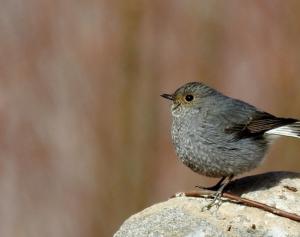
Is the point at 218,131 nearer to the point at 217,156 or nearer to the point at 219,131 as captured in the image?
the point at 219,131

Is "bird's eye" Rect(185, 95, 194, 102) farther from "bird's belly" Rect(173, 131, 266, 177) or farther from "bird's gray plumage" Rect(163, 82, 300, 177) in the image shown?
"bird's belly" Rect(173, 131, 266, 177)

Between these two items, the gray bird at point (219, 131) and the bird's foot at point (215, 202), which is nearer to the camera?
the bird's foot at point (215, 202)

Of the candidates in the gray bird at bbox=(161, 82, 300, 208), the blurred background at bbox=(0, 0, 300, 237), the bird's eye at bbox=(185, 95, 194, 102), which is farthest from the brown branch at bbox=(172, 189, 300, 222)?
the blurred background at bbox=(0, 0, 300, 237)

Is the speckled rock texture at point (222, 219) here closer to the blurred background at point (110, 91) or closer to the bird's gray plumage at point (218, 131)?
the bird's gray plumage at point (218, 131)

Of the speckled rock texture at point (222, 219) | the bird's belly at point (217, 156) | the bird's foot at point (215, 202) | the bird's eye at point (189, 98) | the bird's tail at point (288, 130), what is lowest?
the speckled rock texture at point (222, 219)

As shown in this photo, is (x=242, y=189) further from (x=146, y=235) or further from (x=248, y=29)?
(x=248, y=29)

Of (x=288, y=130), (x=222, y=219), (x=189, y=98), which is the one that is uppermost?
(x=189, y=98)

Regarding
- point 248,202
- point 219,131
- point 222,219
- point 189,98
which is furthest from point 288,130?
point 222,219

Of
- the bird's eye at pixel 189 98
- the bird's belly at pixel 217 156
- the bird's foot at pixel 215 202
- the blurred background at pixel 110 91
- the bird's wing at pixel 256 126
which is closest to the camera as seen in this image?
the bird's foot at pixel 215 202

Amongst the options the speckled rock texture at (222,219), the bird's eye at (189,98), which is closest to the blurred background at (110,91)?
A: the bird's eye at (189,98)
